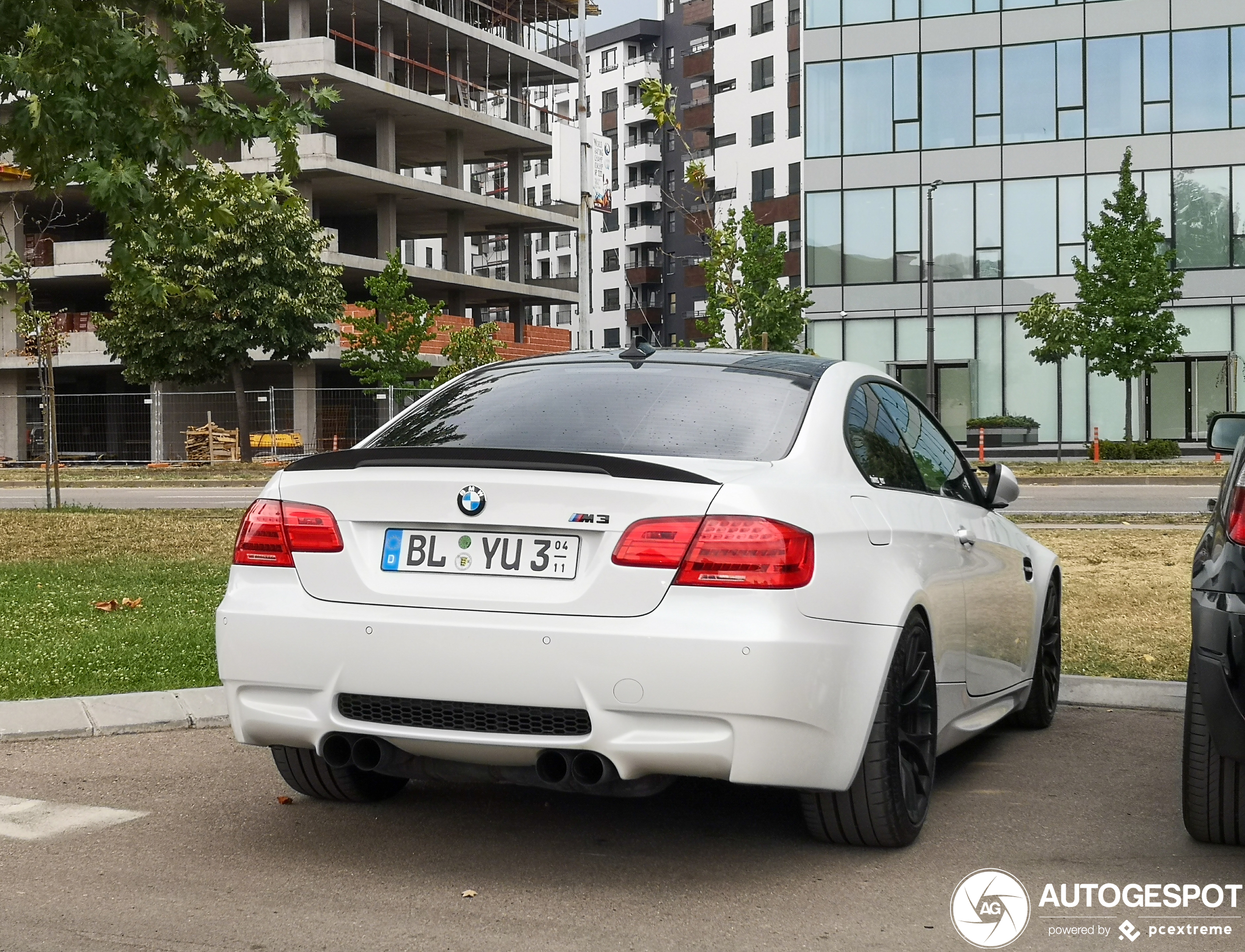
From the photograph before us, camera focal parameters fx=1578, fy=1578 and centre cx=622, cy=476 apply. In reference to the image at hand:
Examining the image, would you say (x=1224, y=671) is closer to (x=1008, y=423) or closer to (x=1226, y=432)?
(x=1226, y=432)

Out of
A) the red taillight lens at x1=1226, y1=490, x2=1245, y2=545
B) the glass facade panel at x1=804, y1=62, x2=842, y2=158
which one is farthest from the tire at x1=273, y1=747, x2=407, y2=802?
the glass facade panel at x1=804, y1=62, x2=842, y2=158

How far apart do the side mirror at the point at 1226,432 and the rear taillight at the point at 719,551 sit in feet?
6.64

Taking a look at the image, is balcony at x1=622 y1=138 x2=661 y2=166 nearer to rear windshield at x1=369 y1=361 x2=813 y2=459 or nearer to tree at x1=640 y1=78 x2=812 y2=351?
tree at x1=640 y1=78 x2=812 y2=351

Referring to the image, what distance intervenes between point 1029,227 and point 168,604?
41.5 metres

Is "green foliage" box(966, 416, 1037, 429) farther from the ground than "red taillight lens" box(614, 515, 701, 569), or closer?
closer

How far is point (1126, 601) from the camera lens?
10.2 meters

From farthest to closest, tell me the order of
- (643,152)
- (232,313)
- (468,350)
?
(643,152) → (232,313) → (468,350)

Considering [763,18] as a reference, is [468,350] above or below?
below

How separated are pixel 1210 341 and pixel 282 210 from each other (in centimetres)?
4047

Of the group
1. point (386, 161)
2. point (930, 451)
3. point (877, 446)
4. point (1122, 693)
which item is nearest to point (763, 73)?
point (386, 161)

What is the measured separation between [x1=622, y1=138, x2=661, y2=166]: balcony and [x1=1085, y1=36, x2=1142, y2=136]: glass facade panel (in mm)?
49662

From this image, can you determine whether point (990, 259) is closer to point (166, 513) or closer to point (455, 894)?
point (166, 513)

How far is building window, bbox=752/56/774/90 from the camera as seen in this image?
256 ft

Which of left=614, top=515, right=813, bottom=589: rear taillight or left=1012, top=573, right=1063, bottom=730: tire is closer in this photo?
left=614, top=515, right=813, bottom=589: rear taillight
